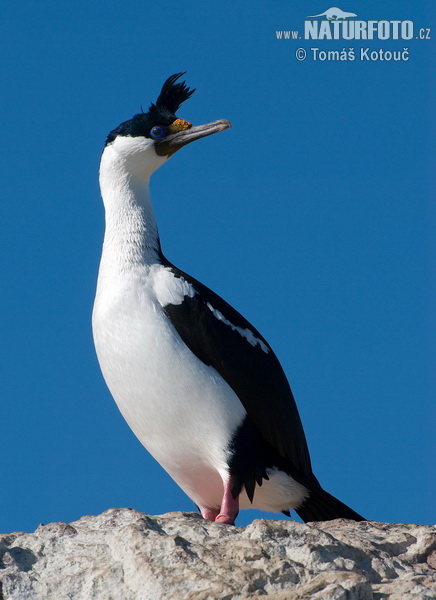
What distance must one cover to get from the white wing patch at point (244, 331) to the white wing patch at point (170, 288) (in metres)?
0.24

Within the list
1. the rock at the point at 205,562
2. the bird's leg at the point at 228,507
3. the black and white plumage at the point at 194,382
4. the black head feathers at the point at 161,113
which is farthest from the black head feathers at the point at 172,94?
the rock at the point at 205,562

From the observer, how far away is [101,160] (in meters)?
10.2

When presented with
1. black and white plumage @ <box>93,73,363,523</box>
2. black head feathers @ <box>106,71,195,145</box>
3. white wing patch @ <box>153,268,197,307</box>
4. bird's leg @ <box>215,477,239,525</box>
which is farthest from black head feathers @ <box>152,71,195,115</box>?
bird's leg @ <box>215,477,239,525</box>

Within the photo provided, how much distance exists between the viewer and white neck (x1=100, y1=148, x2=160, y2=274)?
30.8 feet

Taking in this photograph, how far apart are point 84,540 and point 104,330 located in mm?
2927

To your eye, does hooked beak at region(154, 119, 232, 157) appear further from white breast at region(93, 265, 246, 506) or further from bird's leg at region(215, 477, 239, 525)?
bird's leg at region(215, 477, 239, 525)

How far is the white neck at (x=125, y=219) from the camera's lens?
9.38 m

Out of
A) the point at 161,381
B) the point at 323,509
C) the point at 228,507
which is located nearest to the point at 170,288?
→ the point at 161,381

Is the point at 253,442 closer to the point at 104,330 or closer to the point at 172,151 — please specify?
the point at 104,330

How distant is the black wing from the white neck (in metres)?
0.32

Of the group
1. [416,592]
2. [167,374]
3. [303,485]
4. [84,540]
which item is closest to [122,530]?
[84,540]

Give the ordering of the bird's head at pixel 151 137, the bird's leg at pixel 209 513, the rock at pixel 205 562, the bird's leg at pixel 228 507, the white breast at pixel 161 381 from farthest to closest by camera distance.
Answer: the bird's head at pixel 151 137 < the bird's leg at pixel 209 513 < the white breast at pixel 161 381 < the bird's leg at pixel 228 507 < the rock at pixel 205 562

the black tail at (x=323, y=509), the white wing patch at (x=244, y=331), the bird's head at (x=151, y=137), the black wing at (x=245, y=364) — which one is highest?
the bird's head at (x=151, y=137)

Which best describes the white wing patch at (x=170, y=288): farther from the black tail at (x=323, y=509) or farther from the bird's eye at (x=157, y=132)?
the black tail at (x=323, y=509)
